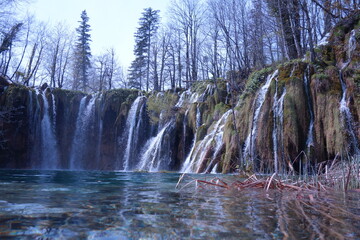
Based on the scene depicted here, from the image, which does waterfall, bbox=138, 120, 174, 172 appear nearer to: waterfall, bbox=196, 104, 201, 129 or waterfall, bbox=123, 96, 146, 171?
waterfall, bbox=123, 96, 146, 171

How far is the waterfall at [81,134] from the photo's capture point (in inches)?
952

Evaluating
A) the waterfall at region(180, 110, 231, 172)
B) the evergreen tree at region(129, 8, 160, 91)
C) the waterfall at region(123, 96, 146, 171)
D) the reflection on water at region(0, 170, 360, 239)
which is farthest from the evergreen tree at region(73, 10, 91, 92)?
the reflection on water at region(0, 170, 360, 239)

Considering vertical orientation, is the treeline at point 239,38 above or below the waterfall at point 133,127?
above

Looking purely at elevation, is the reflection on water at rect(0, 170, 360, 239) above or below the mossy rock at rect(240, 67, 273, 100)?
below

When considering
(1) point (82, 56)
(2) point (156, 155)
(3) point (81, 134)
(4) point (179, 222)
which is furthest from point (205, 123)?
(1) point (82, 56)

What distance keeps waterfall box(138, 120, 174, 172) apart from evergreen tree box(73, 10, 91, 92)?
70.1 feet

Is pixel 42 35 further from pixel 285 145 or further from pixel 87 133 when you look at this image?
pixel 285 145

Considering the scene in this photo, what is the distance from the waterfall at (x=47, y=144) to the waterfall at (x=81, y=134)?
1345mm

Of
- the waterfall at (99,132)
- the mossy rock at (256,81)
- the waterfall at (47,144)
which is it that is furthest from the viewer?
the waterfall at (99,132)

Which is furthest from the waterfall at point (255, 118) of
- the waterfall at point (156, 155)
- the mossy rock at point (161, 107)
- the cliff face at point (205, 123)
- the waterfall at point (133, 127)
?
the waterfall at point (133, 127)

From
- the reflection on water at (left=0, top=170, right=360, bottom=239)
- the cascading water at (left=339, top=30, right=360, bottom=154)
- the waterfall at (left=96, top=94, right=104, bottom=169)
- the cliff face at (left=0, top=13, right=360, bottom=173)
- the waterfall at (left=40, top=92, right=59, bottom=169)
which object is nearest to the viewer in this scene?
the reflection on water at (left=0, top=170, right=360, bottom=239)

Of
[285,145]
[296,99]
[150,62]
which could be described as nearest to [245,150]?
[285,145]

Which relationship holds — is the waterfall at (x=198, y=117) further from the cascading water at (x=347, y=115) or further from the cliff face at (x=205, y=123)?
the cascading water at (x=347, y=115)

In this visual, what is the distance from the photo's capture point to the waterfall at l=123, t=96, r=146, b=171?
22094 mm
